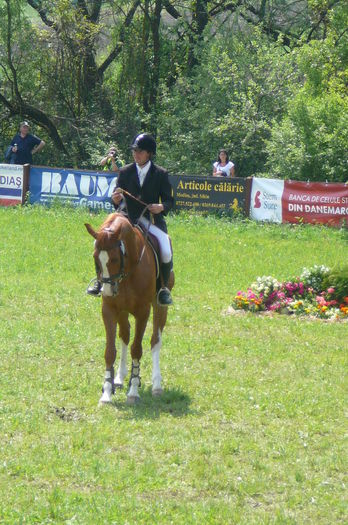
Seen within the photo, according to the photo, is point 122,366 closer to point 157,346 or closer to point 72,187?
point 157,346

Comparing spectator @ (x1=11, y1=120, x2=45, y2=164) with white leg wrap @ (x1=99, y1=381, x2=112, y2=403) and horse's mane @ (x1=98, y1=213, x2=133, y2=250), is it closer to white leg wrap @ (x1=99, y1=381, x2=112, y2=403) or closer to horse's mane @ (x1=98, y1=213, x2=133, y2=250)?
horse's mane @ (x1=98, y1=213, x2=133, y2=250)

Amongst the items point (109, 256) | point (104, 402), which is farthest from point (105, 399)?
point (109, 256)

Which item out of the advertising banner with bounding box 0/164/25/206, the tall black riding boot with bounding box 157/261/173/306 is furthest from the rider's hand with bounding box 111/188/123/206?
the advertising banner with bounding box 0/164/25/206

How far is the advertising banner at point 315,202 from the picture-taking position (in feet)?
75.3

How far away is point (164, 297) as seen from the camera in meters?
10.6

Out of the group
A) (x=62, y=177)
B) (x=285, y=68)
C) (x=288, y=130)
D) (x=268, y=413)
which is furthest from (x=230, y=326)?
(x=285, y=68)

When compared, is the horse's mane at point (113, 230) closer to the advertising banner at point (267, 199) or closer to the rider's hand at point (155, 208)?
the rider's hand at point (155, 208)

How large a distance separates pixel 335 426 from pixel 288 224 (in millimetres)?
14678

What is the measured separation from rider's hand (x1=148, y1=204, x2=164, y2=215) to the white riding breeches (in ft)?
0.91

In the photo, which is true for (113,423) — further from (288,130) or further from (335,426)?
(288,130)

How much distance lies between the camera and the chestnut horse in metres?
9.16

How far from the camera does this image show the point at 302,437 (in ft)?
28.3

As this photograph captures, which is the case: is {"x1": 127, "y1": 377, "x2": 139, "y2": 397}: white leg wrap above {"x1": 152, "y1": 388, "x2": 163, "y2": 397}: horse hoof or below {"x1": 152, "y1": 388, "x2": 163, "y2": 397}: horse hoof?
above

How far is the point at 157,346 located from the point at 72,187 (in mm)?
15002
